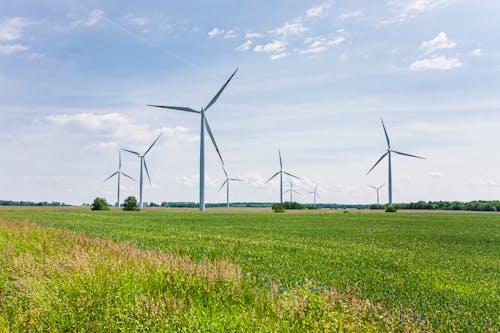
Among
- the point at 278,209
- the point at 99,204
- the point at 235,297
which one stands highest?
the point at 99,204

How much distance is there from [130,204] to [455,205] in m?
117

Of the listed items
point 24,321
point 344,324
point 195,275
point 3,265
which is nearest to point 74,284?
point 24,321

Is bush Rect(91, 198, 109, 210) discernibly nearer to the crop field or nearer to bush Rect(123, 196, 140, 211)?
bush Rect(123, 196, 140, 211)

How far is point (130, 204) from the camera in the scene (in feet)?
353

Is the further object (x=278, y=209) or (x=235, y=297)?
(x=278, y=209)

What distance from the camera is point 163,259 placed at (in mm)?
12438

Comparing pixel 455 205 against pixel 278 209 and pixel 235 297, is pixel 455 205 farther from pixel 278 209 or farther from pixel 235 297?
pixel 235 297

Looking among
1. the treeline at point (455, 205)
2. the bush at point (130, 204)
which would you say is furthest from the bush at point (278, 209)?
the treeline at point (455, 205)

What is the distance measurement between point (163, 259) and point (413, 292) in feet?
24.8

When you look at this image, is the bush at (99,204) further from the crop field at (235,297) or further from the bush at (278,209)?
the crop field at (235,297)

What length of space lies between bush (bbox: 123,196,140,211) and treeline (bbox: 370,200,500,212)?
312ft

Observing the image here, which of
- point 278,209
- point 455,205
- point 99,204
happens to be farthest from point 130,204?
point 455,205

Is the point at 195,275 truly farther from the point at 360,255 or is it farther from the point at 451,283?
the point at 360,255

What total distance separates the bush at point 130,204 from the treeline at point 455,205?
95.1 meters
